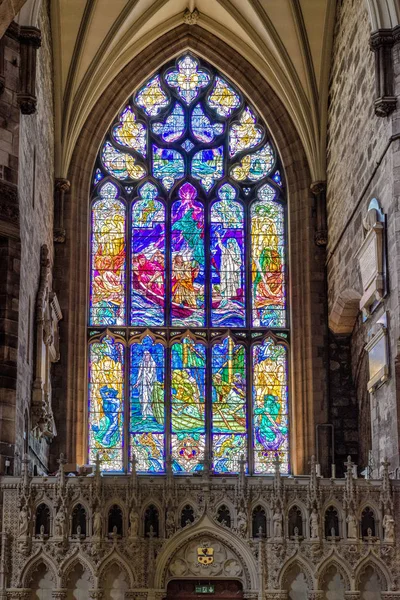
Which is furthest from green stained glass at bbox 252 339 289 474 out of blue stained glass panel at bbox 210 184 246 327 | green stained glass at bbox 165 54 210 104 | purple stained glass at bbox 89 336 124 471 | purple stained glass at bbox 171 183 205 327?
green stained glass at bbox 165 54 210 104

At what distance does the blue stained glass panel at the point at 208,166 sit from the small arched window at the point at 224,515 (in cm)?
1054

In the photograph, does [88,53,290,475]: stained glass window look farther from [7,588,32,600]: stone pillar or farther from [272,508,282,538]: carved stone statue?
[7,588,32,600]: stone pillar

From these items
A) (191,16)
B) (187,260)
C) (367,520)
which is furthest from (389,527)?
(191,16)

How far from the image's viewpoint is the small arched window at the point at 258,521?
1823cm

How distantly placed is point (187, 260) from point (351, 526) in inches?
392

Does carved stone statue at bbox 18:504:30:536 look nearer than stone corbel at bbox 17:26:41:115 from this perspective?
Yes

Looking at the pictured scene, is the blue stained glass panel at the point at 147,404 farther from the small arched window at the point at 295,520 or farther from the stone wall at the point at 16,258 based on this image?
the small arched window at the point at 295,520

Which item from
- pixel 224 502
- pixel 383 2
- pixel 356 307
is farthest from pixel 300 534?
pixel 383 2

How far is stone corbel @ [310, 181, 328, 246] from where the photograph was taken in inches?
1021

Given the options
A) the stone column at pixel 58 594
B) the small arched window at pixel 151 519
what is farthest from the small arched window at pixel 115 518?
the stone column at pixel 58 594

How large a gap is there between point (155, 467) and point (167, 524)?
7140 millimetres

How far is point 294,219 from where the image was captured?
2669cm

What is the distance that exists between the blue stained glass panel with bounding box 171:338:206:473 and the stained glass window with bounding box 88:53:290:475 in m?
0.02

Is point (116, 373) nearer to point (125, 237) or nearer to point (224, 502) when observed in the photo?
point (125, 237)
